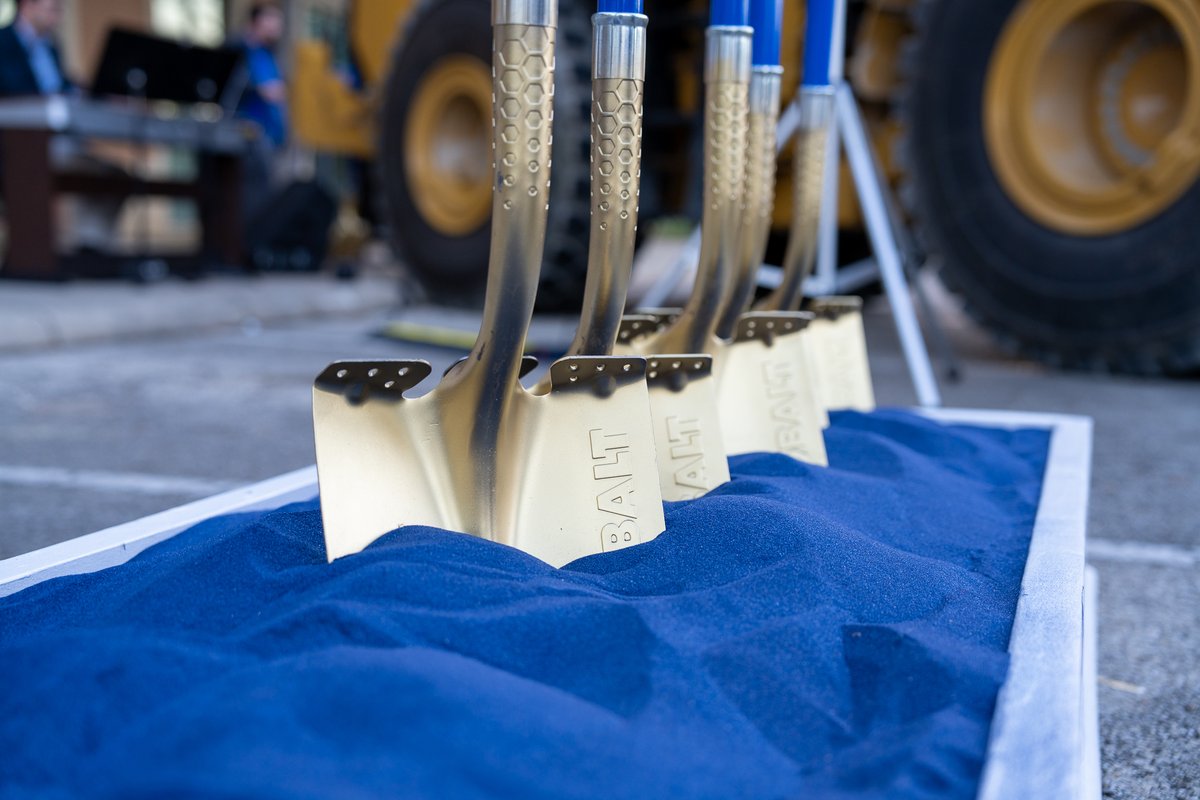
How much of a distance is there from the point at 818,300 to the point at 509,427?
943 millimetres

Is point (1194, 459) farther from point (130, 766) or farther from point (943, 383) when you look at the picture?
point (130, 766)

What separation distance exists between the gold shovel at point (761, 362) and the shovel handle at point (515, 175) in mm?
480

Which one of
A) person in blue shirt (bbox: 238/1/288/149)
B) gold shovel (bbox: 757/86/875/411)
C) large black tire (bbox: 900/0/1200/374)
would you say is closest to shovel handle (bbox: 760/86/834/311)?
gold shovel (bbox: 757/86/875/411)

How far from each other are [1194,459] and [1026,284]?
33.0 inches

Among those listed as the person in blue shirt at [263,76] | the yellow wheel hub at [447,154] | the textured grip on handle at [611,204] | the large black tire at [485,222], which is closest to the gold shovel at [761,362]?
the textured grip on handle at [611,204]

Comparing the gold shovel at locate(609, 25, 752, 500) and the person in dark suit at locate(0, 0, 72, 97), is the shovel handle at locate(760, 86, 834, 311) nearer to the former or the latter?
the gold shovel at locate(609, 25, 752, 500)

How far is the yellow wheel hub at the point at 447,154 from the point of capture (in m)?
4.20

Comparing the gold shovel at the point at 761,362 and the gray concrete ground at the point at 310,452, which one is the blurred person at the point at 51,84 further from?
the gold shovel at the point at 761,362

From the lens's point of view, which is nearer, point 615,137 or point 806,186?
point 615,137

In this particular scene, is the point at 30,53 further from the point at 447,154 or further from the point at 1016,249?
the point at 1016,249

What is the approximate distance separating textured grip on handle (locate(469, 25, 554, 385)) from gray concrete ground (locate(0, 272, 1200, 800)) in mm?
688

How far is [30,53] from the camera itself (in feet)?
16.1

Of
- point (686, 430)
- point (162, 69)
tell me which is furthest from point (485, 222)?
point (686, 430)

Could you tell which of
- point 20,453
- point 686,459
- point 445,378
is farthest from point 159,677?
point 20,453
